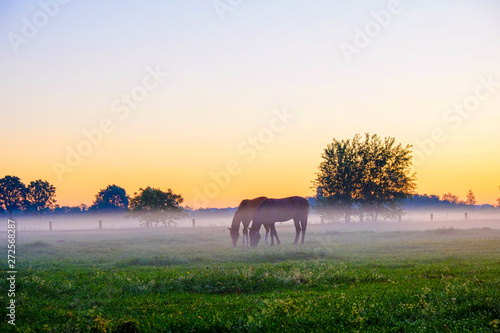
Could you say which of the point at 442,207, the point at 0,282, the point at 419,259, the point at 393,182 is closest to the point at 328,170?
the point at 393,182

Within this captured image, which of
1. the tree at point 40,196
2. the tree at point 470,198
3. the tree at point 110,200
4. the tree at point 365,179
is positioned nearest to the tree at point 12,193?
the tree at point 40,196

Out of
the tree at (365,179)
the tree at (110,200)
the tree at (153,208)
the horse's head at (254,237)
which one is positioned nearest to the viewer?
the horse's head at (254,237)

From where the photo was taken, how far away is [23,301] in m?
9.46

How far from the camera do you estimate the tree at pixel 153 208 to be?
211 ft

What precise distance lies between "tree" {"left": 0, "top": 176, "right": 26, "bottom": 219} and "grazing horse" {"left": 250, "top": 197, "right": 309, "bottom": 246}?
6843 centimetres

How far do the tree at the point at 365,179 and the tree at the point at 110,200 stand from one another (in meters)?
68.3

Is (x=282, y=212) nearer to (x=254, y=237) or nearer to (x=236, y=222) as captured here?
(x=254, y=237)

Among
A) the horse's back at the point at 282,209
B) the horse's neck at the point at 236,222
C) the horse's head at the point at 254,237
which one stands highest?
the horse's back at the point at 282,209

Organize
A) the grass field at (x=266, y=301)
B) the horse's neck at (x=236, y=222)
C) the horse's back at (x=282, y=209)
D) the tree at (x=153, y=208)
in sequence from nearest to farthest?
the grass field at (x=266, y=301) < the horse's back at (x=282, y=209) < the horse's neck at (x=236, y=222) < the tree at (x=153, y=208)

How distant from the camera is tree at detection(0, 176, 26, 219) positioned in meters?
76.8

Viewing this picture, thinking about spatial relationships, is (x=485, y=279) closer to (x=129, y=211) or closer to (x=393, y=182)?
(x=393, y=182)

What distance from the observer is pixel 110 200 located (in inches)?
4205

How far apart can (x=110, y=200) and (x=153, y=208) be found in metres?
47.8

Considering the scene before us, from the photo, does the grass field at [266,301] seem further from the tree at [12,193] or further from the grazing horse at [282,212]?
the tree at [12,193]
